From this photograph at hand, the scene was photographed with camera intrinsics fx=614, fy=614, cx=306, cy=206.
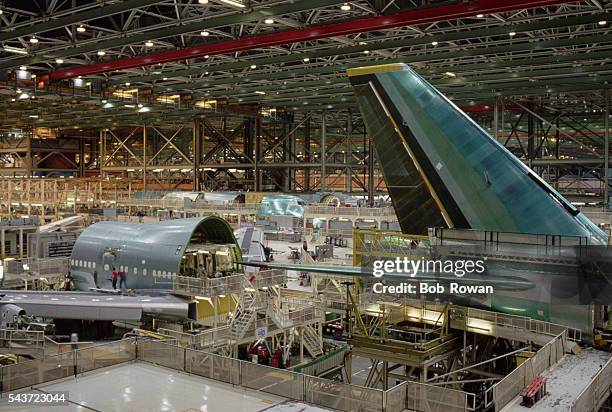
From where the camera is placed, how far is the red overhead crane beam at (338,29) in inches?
1105

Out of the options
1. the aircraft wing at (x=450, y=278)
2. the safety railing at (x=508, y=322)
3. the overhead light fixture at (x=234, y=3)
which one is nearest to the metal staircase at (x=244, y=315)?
the aircraft wing at (x=450, y=278)

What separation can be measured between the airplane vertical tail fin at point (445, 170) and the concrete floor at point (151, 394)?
6.60 m

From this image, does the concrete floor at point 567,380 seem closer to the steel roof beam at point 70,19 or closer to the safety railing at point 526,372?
the safety railing at point 526,372

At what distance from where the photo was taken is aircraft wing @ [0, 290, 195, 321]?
87.9ft

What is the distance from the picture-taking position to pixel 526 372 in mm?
12148

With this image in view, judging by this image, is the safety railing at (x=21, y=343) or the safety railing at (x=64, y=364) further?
the safety railing at (x=21, y=343)

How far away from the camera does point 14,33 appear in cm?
3434

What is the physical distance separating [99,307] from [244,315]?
6.39m

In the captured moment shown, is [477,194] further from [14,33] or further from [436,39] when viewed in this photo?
[14,33]

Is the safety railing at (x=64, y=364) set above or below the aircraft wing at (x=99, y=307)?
above

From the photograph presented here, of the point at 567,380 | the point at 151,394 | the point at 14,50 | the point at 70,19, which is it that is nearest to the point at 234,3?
the point at 70,19

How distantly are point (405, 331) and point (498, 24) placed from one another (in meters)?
23.4

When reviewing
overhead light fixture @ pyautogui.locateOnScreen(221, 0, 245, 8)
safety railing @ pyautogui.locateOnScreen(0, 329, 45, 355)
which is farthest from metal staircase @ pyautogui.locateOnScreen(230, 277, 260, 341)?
overhead light fixture @ pyautogui.locateOnScreen(221, 0, 245, 8)

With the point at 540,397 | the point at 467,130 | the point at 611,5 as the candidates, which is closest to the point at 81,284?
the point at 467,130
